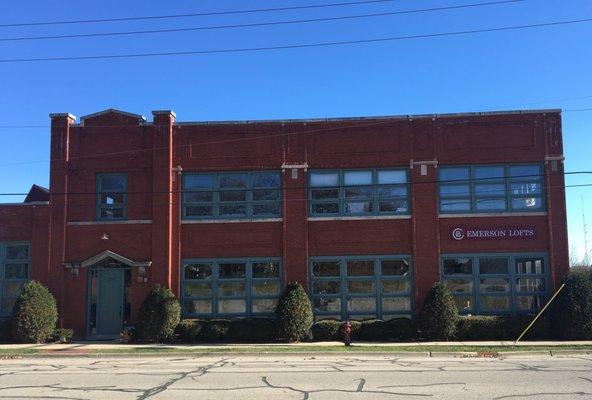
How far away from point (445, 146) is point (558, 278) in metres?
6.27

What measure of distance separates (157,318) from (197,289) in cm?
215

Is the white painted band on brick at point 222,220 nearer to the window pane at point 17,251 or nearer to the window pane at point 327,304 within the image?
the window pane at point 327,304

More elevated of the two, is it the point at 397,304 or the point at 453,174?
the point at 453,174

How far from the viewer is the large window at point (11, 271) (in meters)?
22.6

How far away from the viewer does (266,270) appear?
73.5ft

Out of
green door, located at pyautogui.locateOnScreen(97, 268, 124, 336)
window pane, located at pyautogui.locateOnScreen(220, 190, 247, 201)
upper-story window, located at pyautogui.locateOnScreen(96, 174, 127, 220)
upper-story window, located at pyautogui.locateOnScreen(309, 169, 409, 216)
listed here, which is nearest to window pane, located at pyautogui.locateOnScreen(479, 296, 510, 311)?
upper-story window, located at pyautogui.locateOnScreen(309, 169, 409, 216)

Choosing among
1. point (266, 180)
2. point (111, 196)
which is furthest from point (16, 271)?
point (266, 180)

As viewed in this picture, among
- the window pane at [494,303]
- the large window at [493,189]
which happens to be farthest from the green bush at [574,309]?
the large window at [493,189]

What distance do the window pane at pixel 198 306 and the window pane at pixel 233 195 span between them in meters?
3.92

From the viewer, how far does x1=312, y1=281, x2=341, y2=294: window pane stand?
22.1 metres

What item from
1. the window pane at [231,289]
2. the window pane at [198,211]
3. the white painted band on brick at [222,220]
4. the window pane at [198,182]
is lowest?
the window pane at [231,289]

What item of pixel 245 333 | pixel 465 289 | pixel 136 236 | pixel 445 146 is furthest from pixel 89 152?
pixel 465 289

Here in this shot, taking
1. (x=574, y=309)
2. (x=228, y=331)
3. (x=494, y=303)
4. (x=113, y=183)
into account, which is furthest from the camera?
(x=113, y=183)

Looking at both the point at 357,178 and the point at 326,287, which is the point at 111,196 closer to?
the point at 326,287
